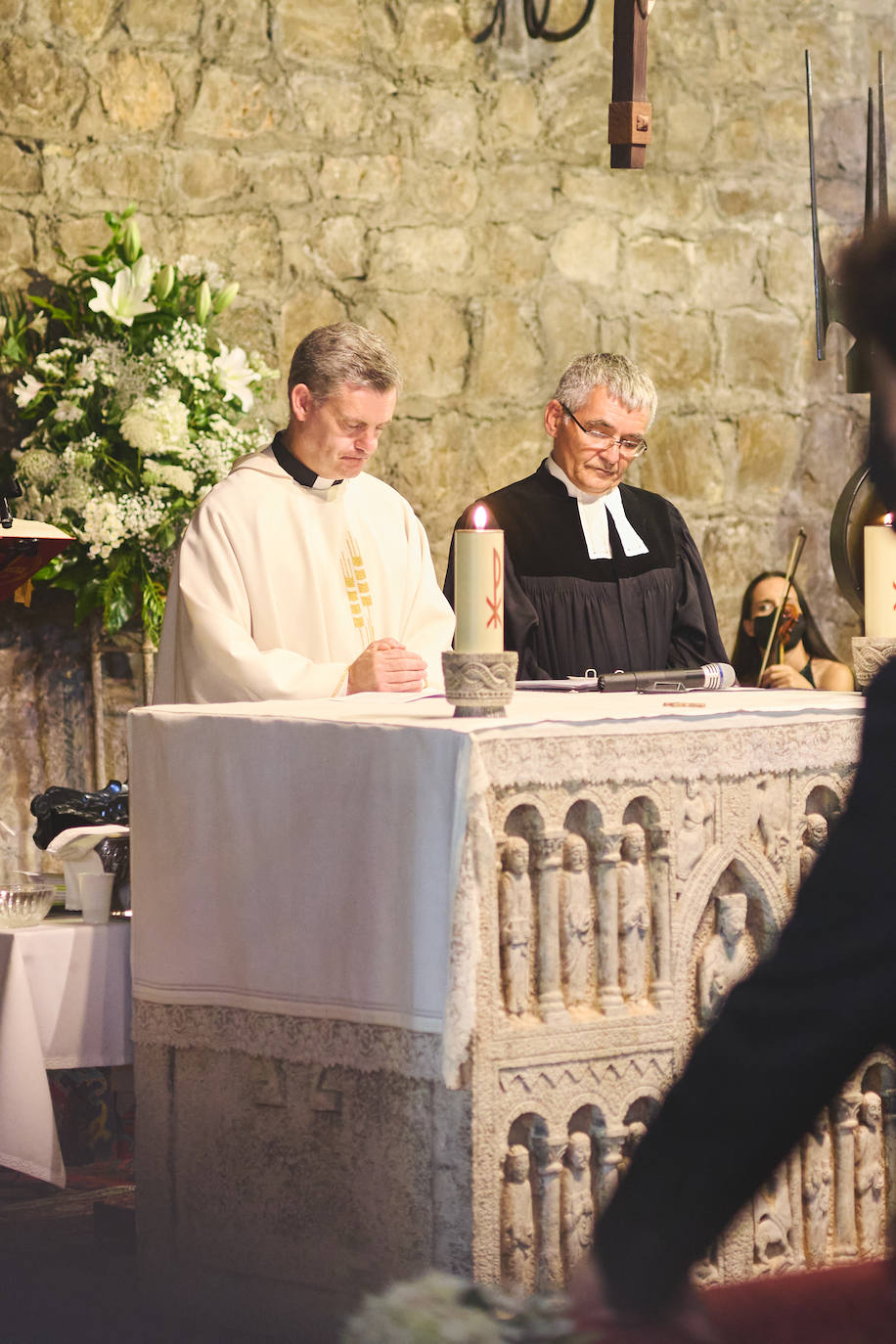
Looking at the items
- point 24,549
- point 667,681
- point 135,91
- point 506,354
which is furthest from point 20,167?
point 667,681

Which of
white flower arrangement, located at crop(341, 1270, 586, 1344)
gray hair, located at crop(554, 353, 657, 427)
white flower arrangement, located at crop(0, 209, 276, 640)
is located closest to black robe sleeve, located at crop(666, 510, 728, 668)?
gray hair, located at crop(554, 353, 657, 427)

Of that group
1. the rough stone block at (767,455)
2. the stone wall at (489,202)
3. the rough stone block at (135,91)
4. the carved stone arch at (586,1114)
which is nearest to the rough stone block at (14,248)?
the stone wall at (489,202)

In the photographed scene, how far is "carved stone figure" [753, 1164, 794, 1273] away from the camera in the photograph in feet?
8.92

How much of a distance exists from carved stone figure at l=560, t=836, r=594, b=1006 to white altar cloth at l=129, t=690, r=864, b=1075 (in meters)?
0.19

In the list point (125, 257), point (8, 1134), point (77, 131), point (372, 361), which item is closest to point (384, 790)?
point (8, 1134)

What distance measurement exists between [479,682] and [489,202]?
422 centimetres

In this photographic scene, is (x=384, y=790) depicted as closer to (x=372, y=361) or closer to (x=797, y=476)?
(x=372, y=361)

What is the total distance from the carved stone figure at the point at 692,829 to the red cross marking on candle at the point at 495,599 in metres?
0.40

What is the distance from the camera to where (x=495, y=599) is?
2.62 metres

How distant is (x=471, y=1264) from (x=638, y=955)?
1.69 ft

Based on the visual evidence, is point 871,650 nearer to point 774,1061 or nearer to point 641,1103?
point 641,1103

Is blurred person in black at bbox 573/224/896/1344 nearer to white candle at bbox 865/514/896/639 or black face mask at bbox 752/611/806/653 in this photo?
white candle at bbox 865/514/896/639

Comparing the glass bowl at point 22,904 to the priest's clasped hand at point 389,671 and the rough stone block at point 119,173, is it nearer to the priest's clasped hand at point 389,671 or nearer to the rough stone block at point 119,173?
the priest's clasped hand at point 389,671

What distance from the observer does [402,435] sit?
629cm
